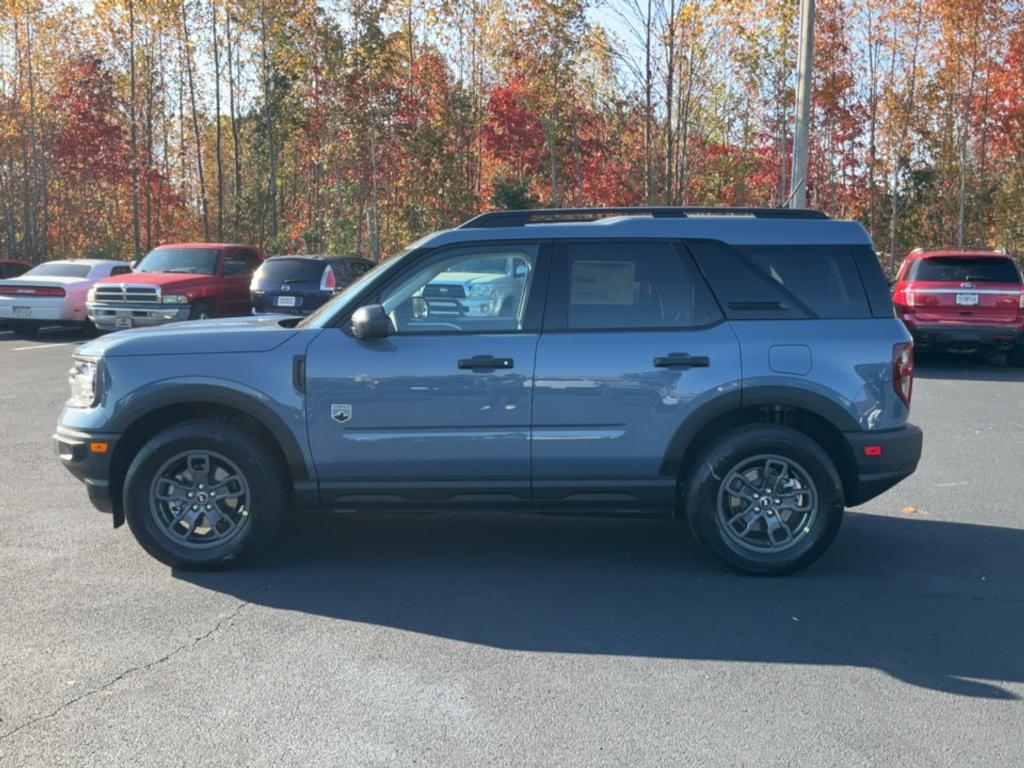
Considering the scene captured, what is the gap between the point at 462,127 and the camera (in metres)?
32.6

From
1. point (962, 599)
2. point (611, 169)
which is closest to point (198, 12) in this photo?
point (611, 169)

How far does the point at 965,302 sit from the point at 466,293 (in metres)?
11.2

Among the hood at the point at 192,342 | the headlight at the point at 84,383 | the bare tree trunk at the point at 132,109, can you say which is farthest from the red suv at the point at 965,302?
the bare tree trunk at the point at 132,109

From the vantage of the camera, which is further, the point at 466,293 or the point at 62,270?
the point at 62,270

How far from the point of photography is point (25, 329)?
755 inches

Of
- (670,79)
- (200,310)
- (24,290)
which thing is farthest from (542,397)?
(670,79)

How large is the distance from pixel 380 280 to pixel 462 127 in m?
28.4

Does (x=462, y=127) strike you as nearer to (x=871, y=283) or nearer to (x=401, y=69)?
(x=401, y=69)

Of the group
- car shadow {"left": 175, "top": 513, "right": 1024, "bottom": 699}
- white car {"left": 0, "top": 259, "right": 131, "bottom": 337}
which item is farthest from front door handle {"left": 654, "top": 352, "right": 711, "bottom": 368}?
white car {"left": 0, "top": 259, "right": 131, "bottom": 337}

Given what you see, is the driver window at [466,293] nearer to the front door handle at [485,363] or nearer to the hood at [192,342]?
the front door handle at [485,363]

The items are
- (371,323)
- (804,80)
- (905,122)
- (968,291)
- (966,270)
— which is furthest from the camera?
(905,122)

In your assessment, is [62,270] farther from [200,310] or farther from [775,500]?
[775,500]

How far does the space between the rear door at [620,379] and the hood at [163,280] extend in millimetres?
12791

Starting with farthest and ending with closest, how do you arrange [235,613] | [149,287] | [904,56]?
[904,56] < [149,287] < [235,613]
